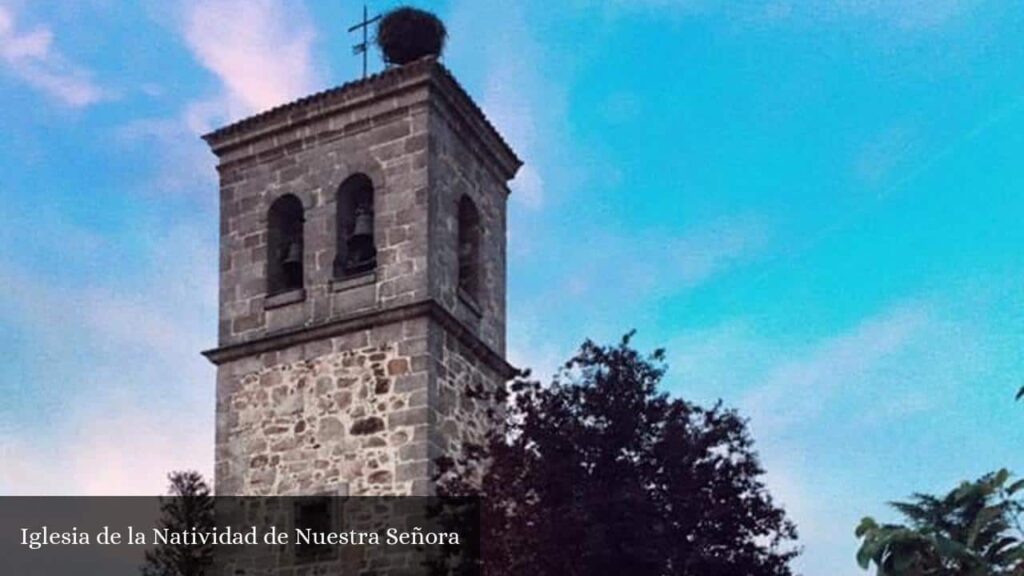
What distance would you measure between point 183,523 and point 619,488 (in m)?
12.5

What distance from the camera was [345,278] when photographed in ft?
58.4

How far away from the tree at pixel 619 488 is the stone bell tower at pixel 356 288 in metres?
2.14

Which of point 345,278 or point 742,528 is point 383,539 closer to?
point 345,278

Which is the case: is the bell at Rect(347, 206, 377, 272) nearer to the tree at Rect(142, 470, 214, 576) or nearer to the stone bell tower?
the stone bell tower

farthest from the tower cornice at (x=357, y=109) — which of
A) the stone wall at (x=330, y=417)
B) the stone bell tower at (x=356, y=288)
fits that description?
the stone wall at (x=330, y=417)

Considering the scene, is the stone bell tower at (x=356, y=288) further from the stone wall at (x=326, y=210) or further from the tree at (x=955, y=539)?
the tree at (x=955, y=539)

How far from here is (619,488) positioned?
13727 millimetres

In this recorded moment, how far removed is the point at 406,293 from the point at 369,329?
587 mm

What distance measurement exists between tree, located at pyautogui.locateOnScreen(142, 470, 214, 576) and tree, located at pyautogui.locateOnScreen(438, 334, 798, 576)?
9.63m

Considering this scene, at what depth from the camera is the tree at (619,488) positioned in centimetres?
1348

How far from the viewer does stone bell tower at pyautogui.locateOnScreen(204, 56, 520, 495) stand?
672 inches

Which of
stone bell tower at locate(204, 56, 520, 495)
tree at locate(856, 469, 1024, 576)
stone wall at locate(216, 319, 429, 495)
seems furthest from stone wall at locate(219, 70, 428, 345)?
tree at locate(856, 469, 1024, 576)

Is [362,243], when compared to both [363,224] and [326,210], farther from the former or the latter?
[326,210]

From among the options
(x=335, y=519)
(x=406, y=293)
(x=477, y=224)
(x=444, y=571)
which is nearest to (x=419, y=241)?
(x=406, y=293)
